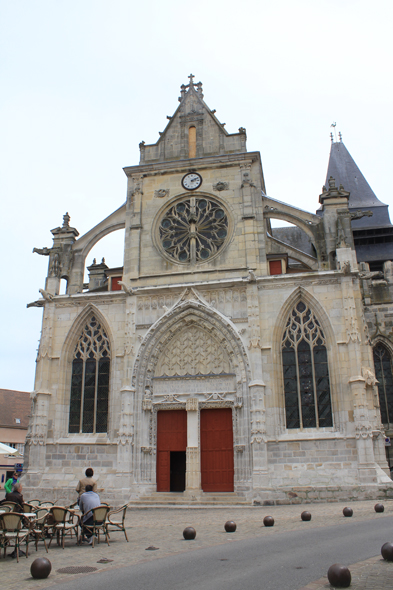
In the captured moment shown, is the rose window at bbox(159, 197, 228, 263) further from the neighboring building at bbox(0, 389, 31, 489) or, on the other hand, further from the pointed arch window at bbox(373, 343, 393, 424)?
the neighboring building at bbox(0, 389, 31, 489)

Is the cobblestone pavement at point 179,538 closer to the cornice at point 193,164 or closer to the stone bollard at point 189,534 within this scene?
the stone bollard at point 189,534

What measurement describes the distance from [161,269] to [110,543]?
11728 millimetres

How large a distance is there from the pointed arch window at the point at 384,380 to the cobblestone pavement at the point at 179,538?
8.56 m

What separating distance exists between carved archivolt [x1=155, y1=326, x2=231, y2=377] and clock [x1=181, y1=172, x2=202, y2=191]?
19.3ft

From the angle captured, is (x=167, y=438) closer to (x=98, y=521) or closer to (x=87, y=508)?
(x=87, y=508)

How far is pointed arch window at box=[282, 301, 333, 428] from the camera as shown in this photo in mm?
16547

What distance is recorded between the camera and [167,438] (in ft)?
57.3

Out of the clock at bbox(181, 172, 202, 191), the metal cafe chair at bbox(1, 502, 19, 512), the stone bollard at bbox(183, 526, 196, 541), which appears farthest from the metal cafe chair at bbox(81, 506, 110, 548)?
the clock at bbox(181, 172, 202, 191)

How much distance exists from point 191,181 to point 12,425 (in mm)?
28702

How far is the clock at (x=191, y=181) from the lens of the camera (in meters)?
20.2

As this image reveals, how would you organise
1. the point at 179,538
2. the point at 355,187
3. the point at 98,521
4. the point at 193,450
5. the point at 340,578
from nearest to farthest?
the point at 340,578 → the point at 98,521 → the point at 179,538 → the point at 193,450 → the point at 355,187

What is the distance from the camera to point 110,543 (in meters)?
8.91

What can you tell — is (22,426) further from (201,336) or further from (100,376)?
(201,336)

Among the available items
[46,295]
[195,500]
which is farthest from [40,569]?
[46,295]
